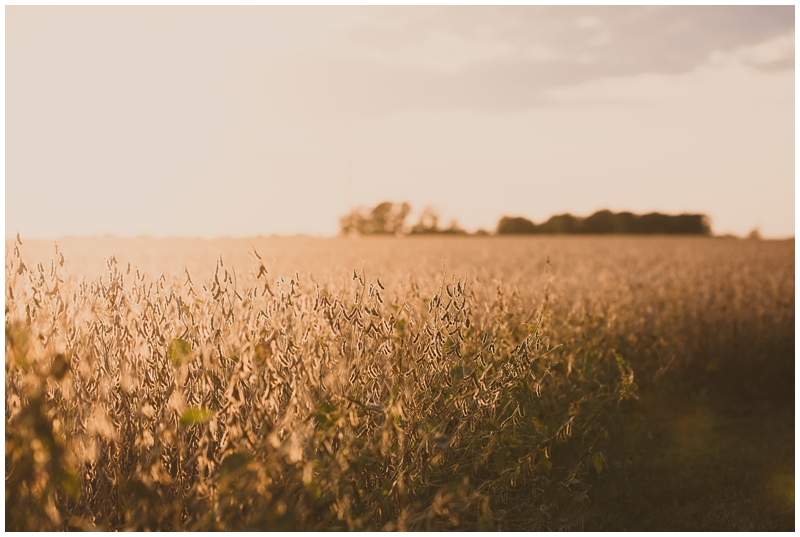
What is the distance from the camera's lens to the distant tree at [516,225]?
111 ft

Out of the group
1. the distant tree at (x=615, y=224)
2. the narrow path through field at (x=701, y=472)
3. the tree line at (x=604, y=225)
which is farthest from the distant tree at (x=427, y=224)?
the narrow path through field at (x=701, y=472)

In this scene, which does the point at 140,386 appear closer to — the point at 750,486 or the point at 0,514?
the point at 0,514

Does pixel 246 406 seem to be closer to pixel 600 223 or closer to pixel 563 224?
pixel 563 224

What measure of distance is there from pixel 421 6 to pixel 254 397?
2.53m

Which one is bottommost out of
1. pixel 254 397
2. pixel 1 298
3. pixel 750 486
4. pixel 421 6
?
pixel 750 486

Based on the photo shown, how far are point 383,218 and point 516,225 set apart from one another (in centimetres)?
1412

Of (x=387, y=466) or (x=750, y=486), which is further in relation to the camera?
(x=750, y=486)

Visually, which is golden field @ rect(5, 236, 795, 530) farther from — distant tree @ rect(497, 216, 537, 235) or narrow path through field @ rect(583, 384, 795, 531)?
distant tree @ rect(497, 216, 537, 235)

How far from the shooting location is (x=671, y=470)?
174 inches

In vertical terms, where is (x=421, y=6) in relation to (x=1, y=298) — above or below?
above

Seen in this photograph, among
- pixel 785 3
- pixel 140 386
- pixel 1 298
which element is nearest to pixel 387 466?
pixel 140 386

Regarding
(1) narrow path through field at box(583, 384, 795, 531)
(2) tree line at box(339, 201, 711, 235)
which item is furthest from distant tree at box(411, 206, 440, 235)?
(1) narrow path through field at box(583, 384, 795, 531)

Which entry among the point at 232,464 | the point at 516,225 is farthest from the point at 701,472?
the point at 516,225

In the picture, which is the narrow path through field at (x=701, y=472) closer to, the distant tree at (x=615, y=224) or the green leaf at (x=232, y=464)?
the green leaf at (x=232, y=464)
